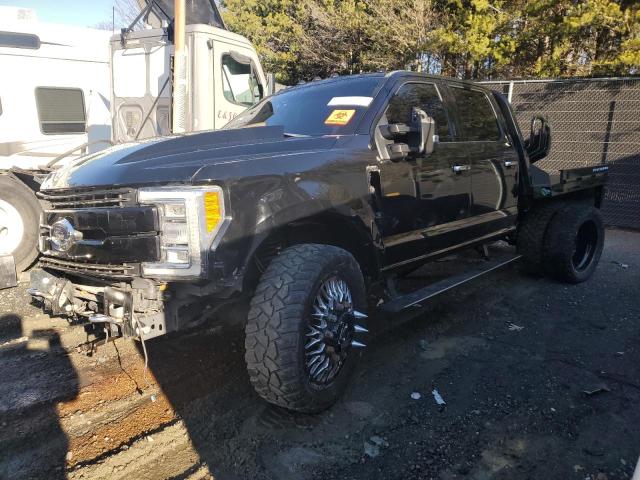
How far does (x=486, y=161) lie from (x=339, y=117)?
1680mm

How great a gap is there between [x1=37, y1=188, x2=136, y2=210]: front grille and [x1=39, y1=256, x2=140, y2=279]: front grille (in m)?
0.33

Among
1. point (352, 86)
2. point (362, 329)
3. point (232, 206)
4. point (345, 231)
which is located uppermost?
point (352, 86)

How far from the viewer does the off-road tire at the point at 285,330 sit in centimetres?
272

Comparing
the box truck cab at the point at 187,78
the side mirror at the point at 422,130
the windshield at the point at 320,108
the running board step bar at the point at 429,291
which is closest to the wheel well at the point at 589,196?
the running board step bar at the point at 429,291

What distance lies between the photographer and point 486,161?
4621 millimetres

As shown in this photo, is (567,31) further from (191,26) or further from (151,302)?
(151,302)

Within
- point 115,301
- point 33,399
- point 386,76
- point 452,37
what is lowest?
point 33,399

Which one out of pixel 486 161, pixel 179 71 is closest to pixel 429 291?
pixel 486 161

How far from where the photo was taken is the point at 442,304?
5012mm

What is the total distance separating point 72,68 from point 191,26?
1801 mm

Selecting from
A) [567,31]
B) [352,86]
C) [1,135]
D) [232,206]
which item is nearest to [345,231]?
[232,206]

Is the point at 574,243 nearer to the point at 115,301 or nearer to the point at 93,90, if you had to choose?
the point at 115,301

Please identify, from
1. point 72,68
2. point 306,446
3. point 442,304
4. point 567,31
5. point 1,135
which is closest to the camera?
point 306,446

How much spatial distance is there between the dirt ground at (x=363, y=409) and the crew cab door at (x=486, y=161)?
37.7 inches
